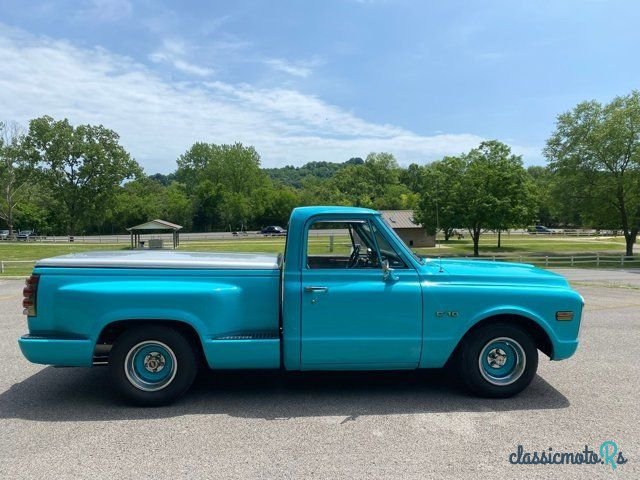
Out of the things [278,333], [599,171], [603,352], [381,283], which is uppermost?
[599,171]

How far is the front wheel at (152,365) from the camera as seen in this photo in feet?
14.7

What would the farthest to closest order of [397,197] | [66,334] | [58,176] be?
1. [397,197]
2. [58,176]
3. [66,334]

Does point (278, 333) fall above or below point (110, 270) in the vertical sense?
below

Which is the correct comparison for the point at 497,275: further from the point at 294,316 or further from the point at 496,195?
the point at 496,195

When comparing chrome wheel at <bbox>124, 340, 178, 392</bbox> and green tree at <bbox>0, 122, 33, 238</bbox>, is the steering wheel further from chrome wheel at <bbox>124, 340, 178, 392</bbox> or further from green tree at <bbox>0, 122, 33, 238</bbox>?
green tree at <bbox>0, 122, 33, 238</bbox>

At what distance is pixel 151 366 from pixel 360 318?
2.04 meters

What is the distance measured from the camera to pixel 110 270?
4.53 m

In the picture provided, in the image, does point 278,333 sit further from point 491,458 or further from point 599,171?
point 599,171

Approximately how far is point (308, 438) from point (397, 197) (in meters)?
101

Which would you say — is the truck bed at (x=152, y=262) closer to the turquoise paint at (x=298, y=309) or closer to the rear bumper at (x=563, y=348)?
the turquoise paint at (x=298, y=309)

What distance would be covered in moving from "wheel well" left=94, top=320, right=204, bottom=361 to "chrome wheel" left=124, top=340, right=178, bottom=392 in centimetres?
19

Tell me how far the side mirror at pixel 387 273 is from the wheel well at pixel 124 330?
1.88m

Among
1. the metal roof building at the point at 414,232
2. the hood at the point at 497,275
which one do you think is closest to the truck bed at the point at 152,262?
the hood at the point at 497,275

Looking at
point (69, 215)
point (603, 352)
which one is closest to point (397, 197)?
point (69, 215)
